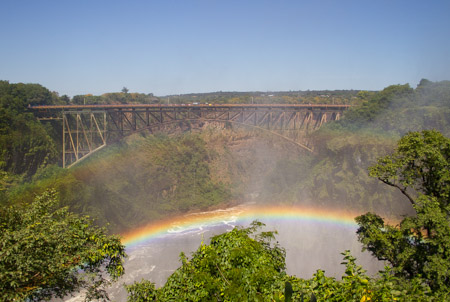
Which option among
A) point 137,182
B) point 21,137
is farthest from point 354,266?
point 21,137

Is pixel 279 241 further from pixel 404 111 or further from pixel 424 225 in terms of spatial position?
pixel 404 111

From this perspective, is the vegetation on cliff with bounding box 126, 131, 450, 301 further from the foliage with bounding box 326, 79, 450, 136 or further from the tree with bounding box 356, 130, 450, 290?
the foliage with bounding box 326, 79, 450, 136

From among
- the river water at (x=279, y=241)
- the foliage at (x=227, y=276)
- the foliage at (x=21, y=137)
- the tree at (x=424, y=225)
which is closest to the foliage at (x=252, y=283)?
the foliage at (x=227, y=276)

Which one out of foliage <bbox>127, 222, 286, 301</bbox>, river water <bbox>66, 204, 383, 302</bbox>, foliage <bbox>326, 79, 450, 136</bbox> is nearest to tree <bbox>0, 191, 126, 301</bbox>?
foliage <bbox>127, 222, 286, 301</bbox>

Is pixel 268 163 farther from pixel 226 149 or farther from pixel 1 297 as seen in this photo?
pixel 1 297

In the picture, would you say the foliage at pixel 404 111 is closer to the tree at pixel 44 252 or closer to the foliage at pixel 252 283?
the foliage at pixel 252 283

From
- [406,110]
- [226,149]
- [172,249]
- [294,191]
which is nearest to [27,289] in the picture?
[172,249]
